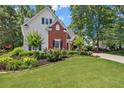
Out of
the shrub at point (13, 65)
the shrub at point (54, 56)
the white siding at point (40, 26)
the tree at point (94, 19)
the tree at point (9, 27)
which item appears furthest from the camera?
the tree at point (94, 19)

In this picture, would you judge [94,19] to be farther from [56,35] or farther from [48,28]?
[48,28]

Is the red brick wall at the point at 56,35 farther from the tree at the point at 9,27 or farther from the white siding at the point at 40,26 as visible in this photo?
the tree at the point at 9,27

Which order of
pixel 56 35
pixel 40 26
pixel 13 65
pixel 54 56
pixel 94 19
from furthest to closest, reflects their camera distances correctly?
pixel 94 19 < pixel 56 35 < pixel 40 26 < pixel 54 56 < pixel 13 65

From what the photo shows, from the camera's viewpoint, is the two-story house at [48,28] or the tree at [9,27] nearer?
the two-story house at [48,28]

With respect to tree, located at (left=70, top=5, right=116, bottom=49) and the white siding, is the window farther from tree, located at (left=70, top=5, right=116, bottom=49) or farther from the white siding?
tree, located at (left=70, top=5, right=116, bottom=49)

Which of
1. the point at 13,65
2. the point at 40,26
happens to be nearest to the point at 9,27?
the point at 40,26

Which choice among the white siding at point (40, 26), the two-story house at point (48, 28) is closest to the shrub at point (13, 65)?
the white siding at point (40, 26)

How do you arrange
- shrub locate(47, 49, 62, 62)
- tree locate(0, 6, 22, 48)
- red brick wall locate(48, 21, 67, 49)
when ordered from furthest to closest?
1. tree locate(0, 6, 22, 48)
2. red brick wall locate(48, 21, 67, 49)
3. shrub locate(47, 49, 62, 62)

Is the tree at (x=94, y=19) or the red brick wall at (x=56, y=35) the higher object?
the tree at (x=94, y=19)

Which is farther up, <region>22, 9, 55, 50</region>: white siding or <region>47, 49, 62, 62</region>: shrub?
<region>22, 9, 55, 50</region>: white siding

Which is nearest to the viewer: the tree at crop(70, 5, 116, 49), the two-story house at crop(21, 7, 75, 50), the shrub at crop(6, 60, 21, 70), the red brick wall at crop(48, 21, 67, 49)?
the shrub at crop(6, 60, 21, 70)

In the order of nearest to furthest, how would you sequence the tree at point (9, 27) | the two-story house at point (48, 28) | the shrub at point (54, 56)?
the shrub at point (54, 56) < the two-story house at point (48, 28) < the tree at point (9, 27)

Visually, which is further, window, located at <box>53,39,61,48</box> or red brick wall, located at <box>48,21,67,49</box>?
window, located at <box>53,39,61,48</box>

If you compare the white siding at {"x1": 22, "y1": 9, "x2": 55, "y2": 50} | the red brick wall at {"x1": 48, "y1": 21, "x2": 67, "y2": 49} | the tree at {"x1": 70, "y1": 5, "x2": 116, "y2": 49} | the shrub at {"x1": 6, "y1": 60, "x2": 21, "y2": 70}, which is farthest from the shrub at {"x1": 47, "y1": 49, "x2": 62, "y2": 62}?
the tree at {"x1": 70, "y1": 5, "x2": 116, "y2": 49}
